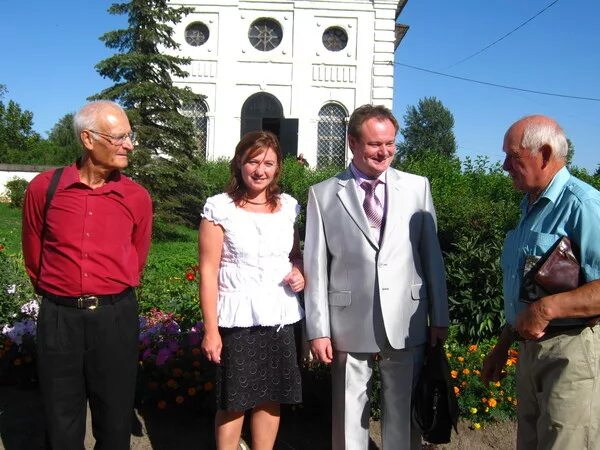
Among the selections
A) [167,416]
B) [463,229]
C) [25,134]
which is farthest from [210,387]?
→ [25,134]

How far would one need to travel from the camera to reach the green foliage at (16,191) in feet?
67.1

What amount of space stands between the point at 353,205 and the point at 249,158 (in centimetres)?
61

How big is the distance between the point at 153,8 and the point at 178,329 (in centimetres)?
1093

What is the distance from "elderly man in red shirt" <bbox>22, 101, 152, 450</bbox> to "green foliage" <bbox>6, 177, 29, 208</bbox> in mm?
18929

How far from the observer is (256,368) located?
3.39m

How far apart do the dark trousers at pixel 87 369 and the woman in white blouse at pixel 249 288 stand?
1.43 feet

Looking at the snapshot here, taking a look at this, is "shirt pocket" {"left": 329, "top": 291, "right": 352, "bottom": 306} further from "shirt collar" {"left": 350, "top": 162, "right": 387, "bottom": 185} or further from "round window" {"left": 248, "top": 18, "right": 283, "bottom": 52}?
"round window" {"left": 248, "top": 18, "right": 283, "bottom": 52}

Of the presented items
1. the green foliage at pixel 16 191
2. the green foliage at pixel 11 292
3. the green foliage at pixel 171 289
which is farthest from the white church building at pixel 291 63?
the green foliage at pixel 11 292

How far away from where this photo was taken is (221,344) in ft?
11.0

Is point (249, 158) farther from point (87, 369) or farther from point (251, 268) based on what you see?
point (87, 369)

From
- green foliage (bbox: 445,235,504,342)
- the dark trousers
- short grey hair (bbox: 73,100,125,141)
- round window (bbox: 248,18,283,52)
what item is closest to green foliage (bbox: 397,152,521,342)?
green foliage (bbox: 445,235,504,342)

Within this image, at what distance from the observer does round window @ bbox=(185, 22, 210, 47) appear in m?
22.2

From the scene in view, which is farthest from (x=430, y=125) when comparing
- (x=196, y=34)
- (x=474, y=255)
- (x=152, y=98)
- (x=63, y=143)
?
(x=474, y=255)

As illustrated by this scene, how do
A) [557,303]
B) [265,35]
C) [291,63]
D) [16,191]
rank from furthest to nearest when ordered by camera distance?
[265,35] → [291,63] → [16,191] → [557,303]
